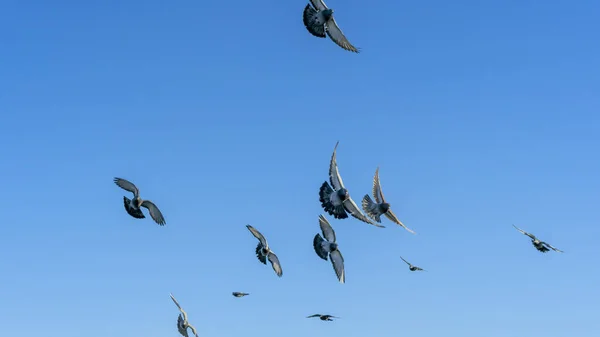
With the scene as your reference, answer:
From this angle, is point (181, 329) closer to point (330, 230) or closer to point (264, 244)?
point (264, 244)

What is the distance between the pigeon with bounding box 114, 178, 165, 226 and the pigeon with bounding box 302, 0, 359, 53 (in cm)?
1210

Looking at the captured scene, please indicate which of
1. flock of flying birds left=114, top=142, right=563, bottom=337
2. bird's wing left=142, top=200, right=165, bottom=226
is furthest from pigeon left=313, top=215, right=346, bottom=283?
bird's wing left=142, top=200, right=165, bottom=226

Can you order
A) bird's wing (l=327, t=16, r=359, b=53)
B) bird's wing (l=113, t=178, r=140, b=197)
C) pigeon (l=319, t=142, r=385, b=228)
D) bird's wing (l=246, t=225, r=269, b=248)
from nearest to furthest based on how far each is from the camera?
bird's wing (l=327, t=16, r=359, b=53)
pigeon (l=319, t=142, r=385, b=228)
bird's wing (l=113, t=178, r=140, b=197)
bird's wing (l=246, t=225, r=269, b=248)

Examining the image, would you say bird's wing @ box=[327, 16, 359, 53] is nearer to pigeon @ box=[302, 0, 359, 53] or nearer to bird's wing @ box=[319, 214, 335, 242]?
pigeon @ box=[302, 0, 359, 53]

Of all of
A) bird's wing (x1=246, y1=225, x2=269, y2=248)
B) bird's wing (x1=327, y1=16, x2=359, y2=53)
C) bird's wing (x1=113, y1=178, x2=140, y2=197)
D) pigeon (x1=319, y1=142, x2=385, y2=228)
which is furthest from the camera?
bird's wing (x1=246, y1=225, x2=269, y2=248)

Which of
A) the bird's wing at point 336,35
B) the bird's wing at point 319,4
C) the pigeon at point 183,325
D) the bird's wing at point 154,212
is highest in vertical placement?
the bird's wing at point 319,4

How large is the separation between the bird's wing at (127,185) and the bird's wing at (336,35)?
12611mm

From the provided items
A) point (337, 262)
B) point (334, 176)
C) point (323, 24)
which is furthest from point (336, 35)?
point (337, 262)

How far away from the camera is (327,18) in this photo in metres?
38.8

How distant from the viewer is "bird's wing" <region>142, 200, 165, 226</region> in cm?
4356

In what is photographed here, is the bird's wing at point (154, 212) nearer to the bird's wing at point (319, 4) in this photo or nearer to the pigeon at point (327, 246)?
the pigeon at point (327, 246)

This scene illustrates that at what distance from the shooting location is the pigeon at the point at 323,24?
38656 mm

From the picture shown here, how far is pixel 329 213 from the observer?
41000 millimetres

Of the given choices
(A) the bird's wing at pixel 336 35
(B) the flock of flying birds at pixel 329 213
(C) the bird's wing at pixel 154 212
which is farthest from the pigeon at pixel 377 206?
(C) the bird's wing at pixel 154 212
